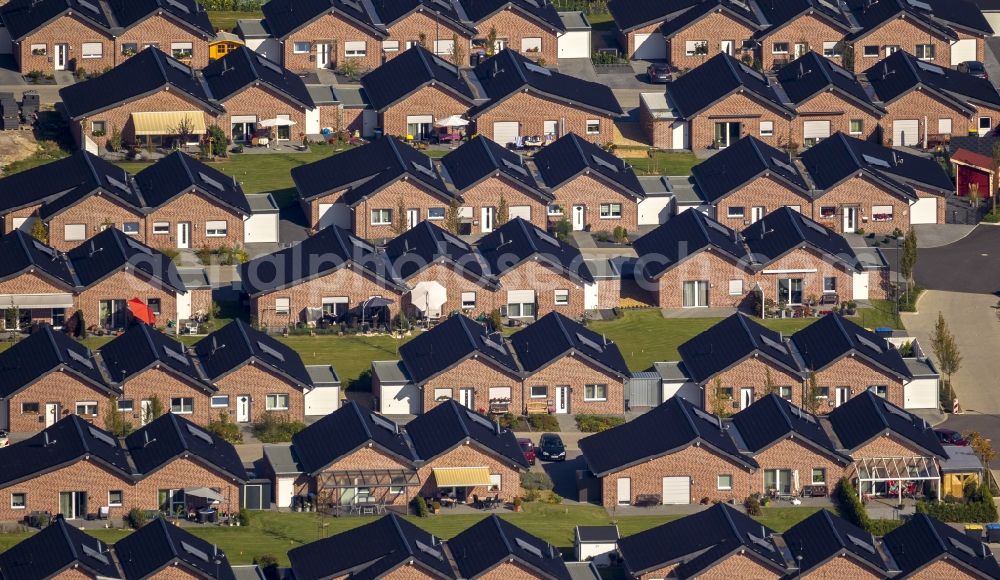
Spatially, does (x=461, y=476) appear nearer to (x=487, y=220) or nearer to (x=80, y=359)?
(x=80, y=359)

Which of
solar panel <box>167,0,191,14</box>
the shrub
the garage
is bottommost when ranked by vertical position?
the shrub

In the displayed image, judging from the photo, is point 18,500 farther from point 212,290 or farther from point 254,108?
point 254,108

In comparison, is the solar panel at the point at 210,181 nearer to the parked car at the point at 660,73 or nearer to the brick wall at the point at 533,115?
the brick wall at the point at 533,115

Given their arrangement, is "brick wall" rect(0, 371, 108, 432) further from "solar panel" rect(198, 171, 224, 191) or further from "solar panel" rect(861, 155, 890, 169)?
"solar panel" rect(861, 155, 890, 169)

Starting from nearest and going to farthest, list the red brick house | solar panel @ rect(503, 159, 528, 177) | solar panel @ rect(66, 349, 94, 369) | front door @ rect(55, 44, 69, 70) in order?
solar panel @ rect(66, 349, 94, 369), solar panel @ rect(503, 159, 528, 177), the red brick house, front door @ rect(55, 44, 69, 70)

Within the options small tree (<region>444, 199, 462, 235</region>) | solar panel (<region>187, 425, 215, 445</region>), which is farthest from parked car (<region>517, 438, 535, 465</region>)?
small tree (<region>444, 199, 462, 235</region>)

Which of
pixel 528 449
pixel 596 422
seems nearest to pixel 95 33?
pixel 596 422

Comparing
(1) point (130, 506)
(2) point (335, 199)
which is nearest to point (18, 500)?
(1) point (130, 506)
